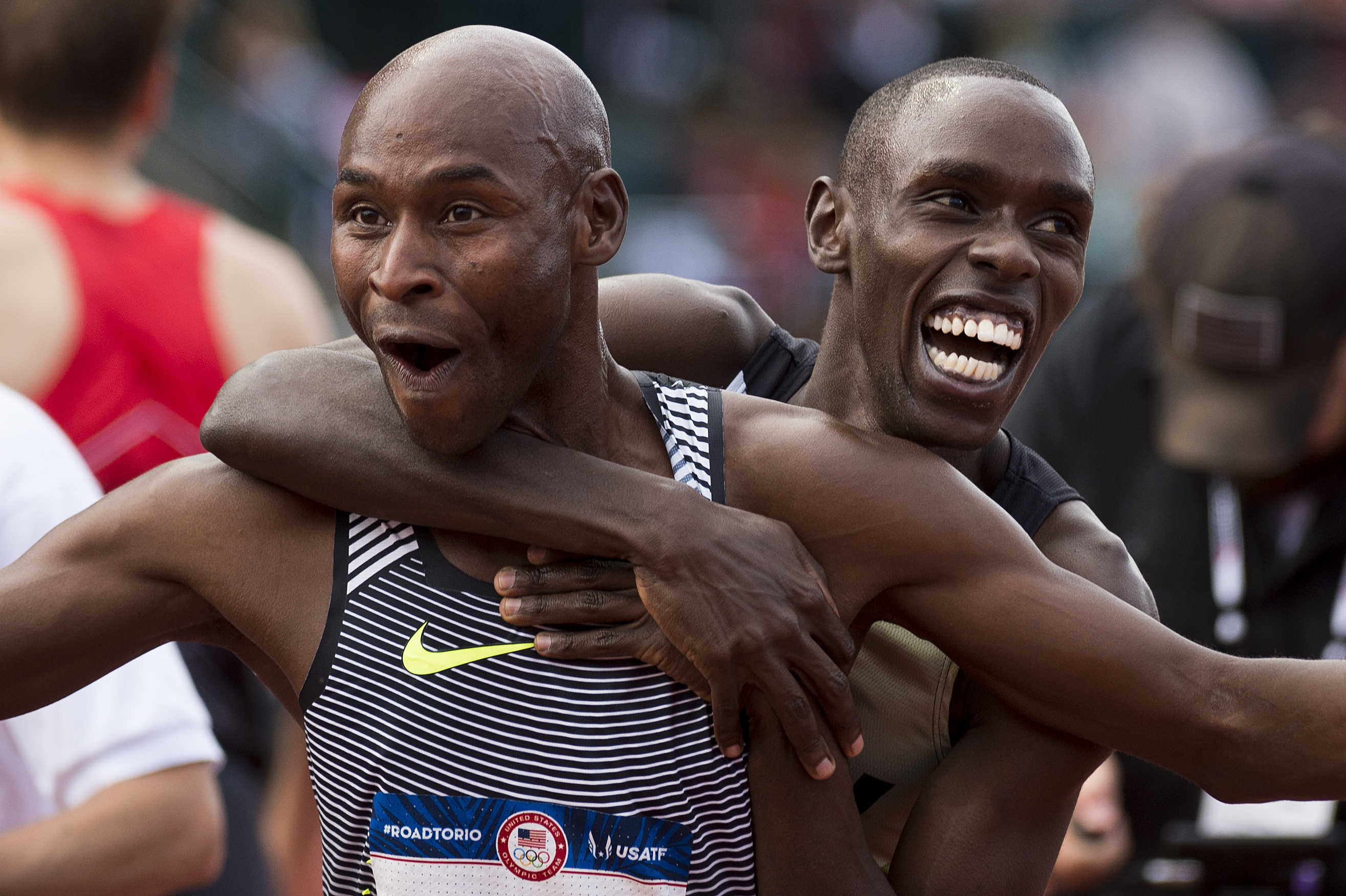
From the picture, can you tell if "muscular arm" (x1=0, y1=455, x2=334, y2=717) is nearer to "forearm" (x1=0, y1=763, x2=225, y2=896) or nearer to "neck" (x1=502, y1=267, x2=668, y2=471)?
"neck" (x1=502, y1=267, x2=668, y2=471)

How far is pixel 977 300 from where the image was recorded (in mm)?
2184

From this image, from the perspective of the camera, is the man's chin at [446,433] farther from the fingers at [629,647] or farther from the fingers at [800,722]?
the fingers at [800,722]

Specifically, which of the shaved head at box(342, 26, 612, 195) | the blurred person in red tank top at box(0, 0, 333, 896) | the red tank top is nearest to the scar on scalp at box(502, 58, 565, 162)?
the shaved head at box(342, 26, 612, 195)

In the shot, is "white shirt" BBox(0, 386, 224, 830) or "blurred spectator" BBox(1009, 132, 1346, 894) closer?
"white shirt" BBox(0, 386, 224, 830)

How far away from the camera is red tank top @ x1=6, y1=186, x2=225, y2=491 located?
11.5 ft

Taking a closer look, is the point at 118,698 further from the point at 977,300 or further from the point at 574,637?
the point at 977,300

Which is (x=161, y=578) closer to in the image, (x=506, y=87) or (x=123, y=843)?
(x=123, y=843)

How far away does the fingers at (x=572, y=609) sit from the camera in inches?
79.3

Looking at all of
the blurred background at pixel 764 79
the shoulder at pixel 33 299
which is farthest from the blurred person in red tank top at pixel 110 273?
the blurred background at pixel 764 79

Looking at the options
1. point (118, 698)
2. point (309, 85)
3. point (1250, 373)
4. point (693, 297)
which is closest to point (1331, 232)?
point (1250, 373)

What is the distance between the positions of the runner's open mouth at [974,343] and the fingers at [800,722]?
506mm

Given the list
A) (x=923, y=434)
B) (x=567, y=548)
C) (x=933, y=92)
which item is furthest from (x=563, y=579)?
(x=933, y=92)

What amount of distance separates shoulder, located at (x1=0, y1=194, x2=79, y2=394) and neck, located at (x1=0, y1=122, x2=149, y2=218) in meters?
0.09

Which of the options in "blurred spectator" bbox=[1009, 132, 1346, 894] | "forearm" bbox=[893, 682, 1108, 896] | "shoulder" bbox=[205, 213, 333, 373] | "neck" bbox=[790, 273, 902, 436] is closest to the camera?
"forearm" bbox=[893, 682, 1108, 896]
